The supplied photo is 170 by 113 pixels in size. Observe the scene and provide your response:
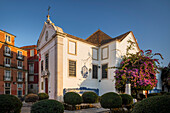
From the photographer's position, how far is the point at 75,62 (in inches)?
605

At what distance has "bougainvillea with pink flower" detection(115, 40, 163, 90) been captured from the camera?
14.2m

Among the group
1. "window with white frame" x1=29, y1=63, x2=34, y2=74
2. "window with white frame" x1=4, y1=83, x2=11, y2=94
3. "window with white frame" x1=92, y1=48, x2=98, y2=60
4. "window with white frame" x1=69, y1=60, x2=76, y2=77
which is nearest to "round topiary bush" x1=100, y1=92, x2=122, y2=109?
"window with white frame" x1=69, y1=60, x2=76, y2=77

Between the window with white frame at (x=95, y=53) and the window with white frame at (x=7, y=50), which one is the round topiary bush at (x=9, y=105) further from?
the window with white frame at (x=7, y=50)

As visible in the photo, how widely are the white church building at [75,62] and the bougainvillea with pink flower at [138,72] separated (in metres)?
1.00

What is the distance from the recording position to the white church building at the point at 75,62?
13836 millimetres

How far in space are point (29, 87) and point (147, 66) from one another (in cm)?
3317

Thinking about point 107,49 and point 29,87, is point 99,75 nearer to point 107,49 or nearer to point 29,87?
point 107,49

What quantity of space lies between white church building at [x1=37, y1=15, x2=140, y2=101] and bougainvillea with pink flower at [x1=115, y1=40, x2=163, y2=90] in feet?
3.27

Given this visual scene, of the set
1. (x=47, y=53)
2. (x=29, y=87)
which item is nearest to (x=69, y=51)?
(x=47, y=53)

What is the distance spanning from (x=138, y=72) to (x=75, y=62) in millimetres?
7618

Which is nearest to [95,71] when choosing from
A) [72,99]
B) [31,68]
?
[72,99]

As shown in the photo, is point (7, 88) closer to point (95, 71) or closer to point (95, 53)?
point (95, 71)

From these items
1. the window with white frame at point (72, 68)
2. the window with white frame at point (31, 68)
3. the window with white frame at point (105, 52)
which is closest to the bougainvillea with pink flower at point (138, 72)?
the window with white frame at point (105, 52)

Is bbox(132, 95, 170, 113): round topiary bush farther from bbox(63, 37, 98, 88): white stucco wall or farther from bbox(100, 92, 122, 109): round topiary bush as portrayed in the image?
bbox(63, 37, 98, 88): white stucco wall
